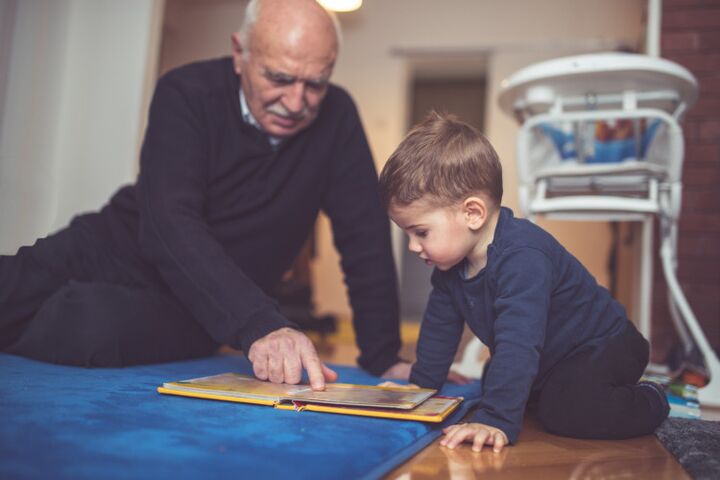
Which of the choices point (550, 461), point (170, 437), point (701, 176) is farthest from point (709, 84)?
point (170, 437)

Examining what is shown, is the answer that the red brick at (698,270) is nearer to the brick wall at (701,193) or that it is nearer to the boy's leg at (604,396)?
the brick wall at (701,193)

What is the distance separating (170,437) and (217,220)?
0.75m

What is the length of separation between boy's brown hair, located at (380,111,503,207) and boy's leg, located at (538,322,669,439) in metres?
0.32

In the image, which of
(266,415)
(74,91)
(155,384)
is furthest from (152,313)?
(74,91)

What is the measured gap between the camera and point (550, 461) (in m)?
0.85

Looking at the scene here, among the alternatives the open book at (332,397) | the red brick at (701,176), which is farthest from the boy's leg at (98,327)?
the red brick at (701,176)

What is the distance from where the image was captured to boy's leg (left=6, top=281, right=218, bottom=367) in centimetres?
126

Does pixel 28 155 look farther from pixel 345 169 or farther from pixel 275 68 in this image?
pixel 345 169

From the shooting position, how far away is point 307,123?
4.77ft

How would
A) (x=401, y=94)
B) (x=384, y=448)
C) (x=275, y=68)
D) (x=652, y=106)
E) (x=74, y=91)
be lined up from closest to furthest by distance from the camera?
(x=384, y=448), (x=275, y=68), (x=652, y=106), (x=74, y=91), (x=401, y=94)

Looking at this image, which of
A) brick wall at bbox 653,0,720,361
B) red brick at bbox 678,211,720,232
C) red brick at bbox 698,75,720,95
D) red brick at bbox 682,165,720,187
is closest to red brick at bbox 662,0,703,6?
brick wall at bbox 653,0,720,361

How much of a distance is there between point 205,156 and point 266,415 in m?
0.68

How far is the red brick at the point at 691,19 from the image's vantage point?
7.94 ft

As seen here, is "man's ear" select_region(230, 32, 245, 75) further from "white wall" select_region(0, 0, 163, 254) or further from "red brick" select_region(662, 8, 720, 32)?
"red brick" select_region(662, 8, 720, 32)
